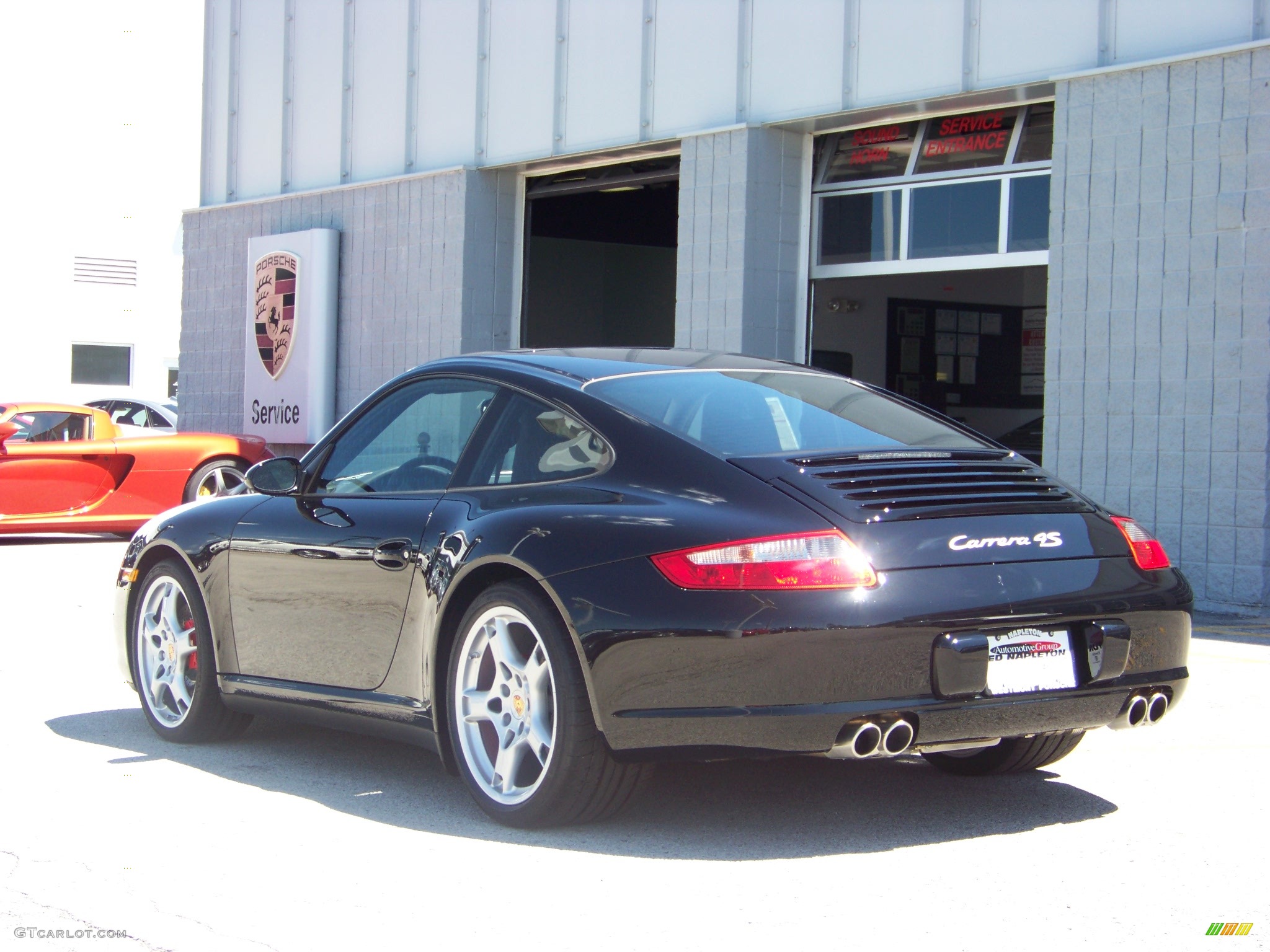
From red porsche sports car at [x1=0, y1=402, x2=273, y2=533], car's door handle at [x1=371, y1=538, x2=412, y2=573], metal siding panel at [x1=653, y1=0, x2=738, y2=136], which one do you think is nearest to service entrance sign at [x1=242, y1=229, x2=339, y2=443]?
red porsche sports car at [x1=0, y1=402, x2=273, y2=533]

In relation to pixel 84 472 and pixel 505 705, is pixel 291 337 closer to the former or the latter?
pixel 84 472

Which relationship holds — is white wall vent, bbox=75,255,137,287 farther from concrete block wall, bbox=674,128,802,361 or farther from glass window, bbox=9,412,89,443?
concrete block wall, bbox=674,128,802,361

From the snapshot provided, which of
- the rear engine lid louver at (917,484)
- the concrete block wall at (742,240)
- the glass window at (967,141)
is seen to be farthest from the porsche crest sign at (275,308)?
the rear engine lid louver at (917,484)

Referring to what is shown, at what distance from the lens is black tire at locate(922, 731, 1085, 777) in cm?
499

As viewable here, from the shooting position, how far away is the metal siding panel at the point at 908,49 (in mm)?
11828

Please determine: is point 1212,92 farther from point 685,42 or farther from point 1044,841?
point 1044,841

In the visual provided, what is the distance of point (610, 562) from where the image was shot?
414 centimetres

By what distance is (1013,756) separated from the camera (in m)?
5.05

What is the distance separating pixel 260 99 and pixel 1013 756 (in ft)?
54.6

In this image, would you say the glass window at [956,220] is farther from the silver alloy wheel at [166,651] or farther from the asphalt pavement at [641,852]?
the silver alloy wheel at [166,651]

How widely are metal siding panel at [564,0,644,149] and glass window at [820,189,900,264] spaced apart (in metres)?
2.20

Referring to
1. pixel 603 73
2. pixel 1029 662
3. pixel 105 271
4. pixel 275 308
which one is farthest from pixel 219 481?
pixel 105 271

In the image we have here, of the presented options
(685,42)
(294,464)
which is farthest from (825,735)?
(685,42)

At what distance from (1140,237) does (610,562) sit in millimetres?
7426
